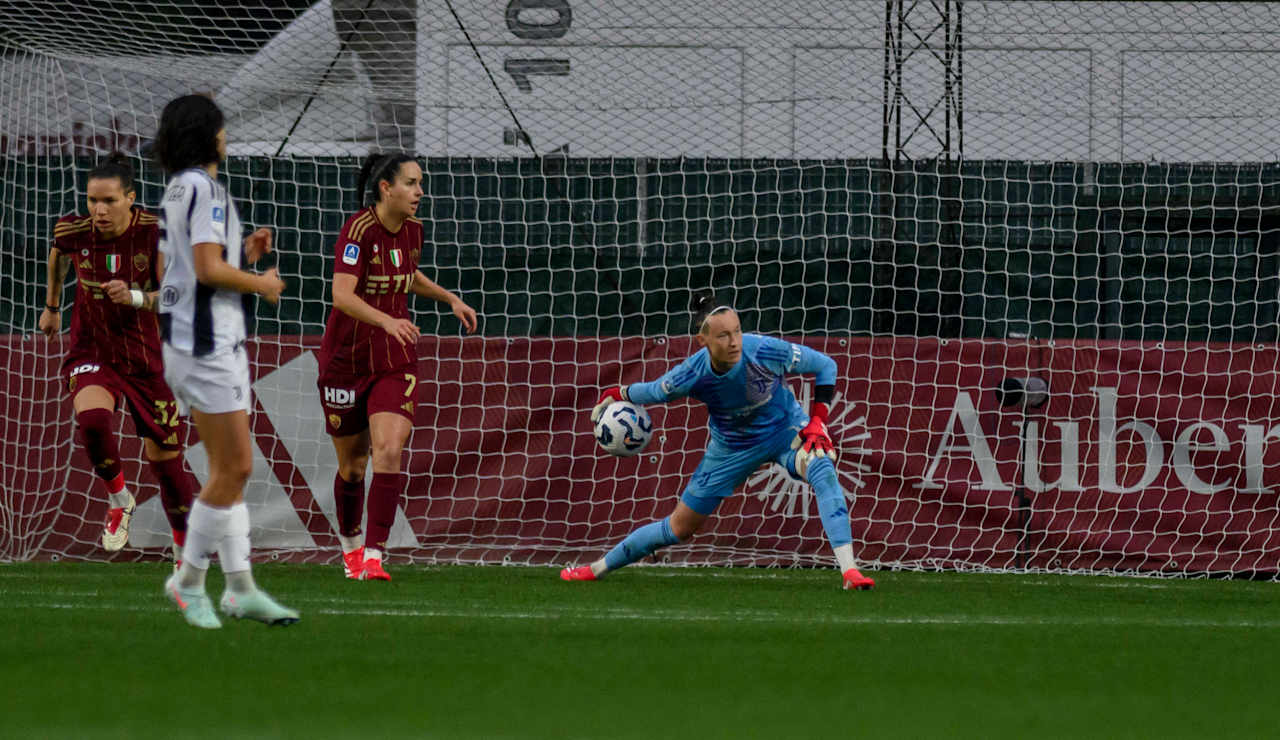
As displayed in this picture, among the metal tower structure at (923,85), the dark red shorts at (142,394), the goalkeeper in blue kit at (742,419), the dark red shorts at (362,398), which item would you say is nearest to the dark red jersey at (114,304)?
the dark red shorts at (142,394)

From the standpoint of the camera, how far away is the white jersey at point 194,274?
5.13 meters

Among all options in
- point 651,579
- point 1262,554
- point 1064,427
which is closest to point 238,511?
point 651,579

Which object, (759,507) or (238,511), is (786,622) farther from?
(759,507)

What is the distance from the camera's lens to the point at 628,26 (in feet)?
49.6

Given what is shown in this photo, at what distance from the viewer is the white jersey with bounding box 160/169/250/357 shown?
5.13 meters

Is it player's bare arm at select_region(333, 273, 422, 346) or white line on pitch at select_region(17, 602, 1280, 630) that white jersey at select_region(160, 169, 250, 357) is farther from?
player's bare arm at select_region(333, 273, 422, 346)

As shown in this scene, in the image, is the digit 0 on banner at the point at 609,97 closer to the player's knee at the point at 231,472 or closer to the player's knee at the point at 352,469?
the player's knee at the point at 352,469

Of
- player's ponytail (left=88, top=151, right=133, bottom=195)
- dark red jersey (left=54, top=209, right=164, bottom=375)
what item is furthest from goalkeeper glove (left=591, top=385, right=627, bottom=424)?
player's ponytail (left=88, top=151, right=133, bottom=195)

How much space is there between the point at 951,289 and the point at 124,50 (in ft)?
19.9

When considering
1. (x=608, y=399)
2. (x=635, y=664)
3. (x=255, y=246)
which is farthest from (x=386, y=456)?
(x=635, y=664)

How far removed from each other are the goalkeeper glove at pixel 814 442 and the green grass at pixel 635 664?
2.07 feet

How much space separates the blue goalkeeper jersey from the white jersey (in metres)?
3.16

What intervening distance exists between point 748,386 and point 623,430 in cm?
65

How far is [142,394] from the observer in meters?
7.87
